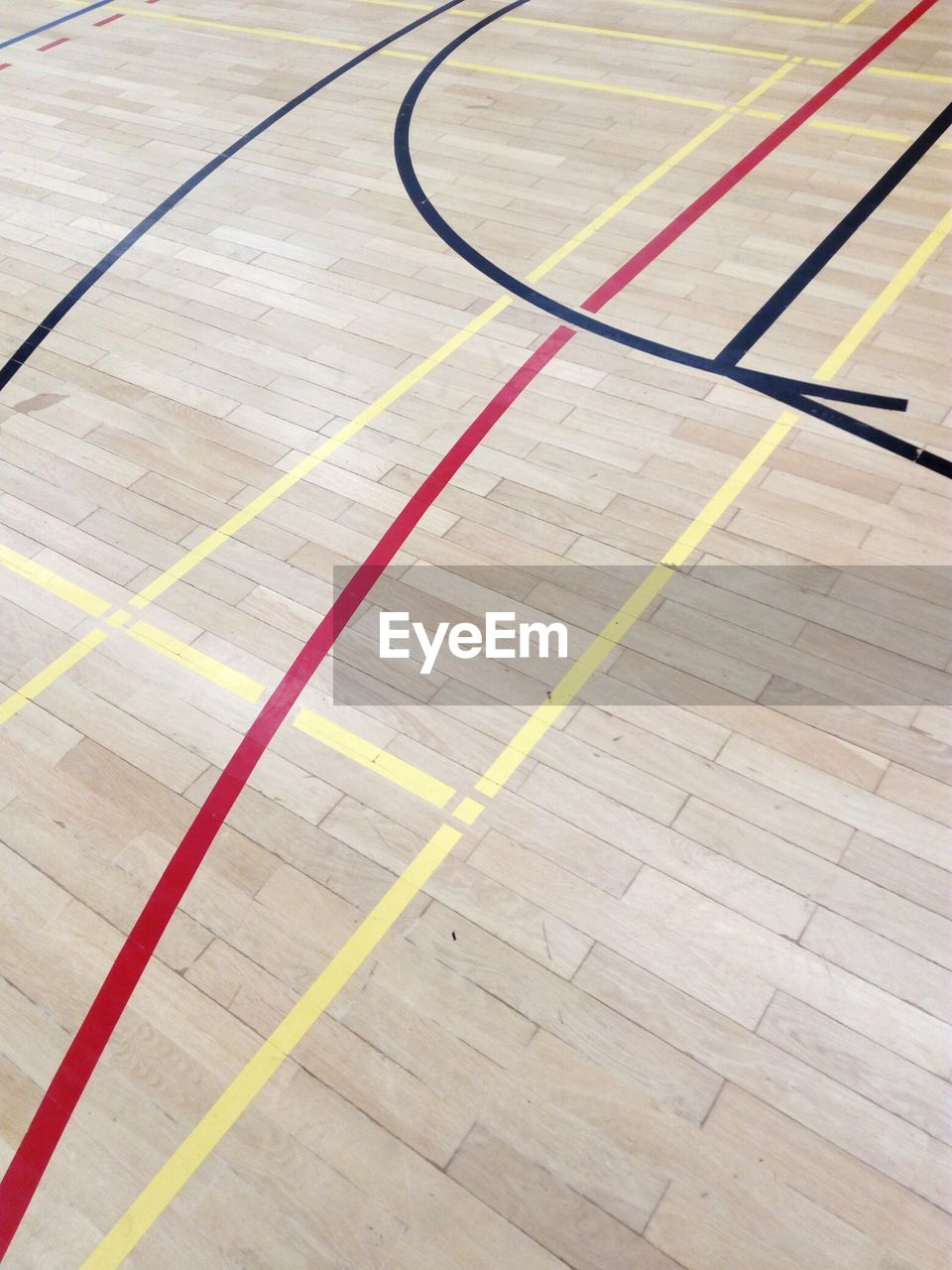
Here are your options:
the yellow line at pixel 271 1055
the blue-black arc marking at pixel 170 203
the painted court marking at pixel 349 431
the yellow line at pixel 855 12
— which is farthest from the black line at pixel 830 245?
the blue-black arc marking at pixel 170 203

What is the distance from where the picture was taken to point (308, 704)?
3.48 m

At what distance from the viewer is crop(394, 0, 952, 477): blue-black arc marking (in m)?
4.20

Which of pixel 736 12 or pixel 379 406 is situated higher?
pixel 736 12

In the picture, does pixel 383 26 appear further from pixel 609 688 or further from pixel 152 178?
pixel 609 688

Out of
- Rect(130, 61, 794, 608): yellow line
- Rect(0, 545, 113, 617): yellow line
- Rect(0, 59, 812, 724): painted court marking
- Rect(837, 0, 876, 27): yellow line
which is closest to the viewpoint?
Rect(0, 59, 812, 724): painted court marking

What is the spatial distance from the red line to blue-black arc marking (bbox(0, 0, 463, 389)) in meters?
2.42

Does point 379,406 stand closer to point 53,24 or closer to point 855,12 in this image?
point 855,12

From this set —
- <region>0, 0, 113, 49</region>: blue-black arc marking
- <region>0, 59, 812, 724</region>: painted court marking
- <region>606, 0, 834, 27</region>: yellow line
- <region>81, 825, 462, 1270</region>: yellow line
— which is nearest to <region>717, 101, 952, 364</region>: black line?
<region>0, 59, 812, 724</region>: painted court marking

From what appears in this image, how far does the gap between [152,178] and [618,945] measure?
5952 millimetres

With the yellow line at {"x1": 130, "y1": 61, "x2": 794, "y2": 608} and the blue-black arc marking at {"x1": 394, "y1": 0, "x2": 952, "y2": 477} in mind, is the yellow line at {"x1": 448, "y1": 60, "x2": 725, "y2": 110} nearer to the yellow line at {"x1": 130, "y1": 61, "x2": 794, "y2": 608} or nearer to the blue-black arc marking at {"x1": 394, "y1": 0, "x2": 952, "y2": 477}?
the yellow line at {"x1": 130, "y1": 61, "x2": 794, "y2": 608}

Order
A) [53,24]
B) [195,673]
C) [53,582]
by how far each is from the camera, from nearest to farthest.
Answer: [195,673]
[53,582]
[53,24]

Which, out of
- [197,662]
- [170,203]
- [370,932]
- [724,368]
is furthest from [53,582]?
[170,203]

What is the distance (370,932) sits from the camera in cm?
289

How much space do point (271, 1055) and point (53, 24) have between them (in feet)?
32.6
